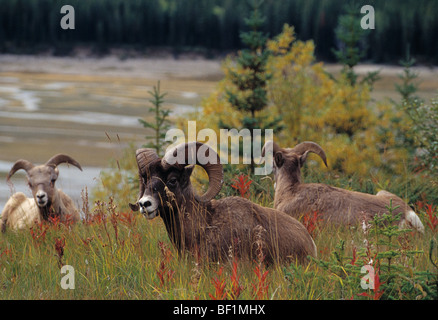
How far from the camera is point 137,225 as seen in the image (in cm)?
Answer: 682

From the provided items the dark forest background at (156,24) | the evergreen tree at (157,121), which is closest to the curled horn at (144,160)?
the evergreen tree at (157,121)

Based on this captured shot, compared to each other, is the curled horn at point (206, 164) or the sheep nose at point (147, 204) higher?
the curled horn at point (206, 164)

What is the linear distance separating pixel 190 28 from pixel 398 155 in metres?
43.9

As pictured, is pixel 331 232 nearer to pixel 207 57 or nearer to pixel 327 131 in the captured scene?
pixel 327 131

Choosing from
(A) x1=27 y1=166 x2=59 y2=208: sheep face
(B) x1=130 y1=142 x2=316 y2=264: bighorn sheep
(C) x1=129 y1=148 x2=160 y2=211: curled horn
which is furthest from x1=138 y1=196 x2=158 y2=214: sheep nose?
(A) x1=27 y1=166 x2=59 y2=208: sheep face

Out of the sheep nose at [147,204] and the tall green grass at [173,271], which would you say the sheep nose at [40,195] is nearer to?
the tall green grass at [173,271]

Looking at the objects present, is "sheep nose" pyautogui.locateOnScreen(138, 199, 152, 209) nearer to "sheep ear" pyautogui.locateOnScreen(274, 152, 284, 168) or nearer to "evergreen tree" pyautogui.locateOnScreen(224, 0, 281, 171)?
"sheep ear" pyautogui.locateOnScreen(274, 152, 284, 168)

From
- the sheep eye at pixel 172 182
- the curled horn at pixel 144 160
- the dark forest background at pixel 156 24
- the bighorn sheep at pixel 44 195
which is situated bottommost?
the bighorn sheep at pixel 44 195

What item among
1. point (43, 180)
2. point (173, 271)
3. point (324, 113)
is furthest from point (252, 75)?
point (173, 271)

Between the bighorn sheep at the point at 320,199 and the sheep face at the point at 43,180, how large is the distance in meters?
3.32

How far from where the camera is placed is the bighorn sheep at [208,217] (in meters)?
5.50

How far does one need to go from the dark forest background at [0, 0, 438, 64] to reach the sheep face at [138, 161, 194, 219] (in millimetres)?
50600

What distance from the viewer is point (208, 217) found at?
576cm
